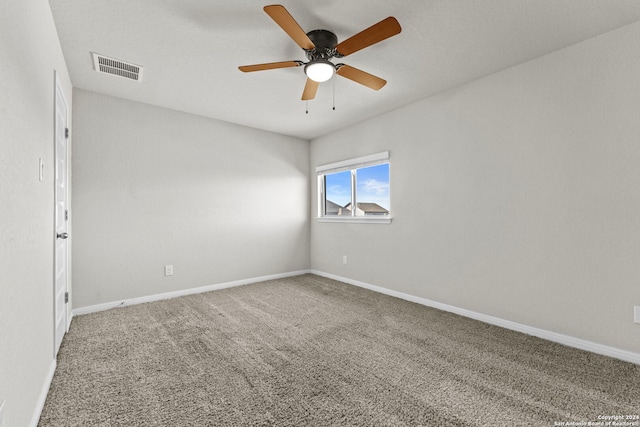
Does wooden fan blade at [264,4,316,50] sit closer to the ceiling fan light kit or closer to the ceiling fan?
the ceiling fan

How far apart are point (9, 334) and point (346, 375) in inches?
66.6

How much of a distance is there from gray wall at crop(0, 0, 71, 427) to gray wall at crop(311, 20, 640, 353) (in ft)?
10.6

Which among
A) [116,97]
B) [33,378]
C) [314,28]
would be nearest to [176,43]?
[314,28]

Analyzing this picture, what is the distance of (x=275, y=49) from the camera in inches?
92.4

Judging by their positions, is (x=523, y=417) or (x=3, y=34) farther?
(x=523, y=417)

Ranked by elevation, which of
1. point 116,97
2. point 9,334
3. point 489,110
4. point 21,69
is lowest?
point 9,334

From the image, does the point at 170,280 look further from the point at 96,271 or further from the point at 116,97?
the point at 116,97

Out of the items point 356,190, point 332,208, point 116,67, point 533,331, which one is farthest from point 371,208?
point 116,67

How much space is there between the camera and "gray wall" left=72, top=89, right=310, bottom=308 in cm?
312

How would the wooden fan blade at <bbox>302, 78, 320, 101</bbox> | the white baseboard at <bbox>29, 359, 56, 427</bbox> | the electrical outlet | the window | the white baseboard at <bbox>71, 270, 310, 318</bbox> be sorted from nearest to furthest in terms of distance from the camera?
the white baseboard at <bbox>29, 359, 56, 427</bbox>
the wooden fan blade at <bbox>302, 78, 320, 101</bbox>
the white baseboard at <bbox>71, 270, 310, 318</bbox>
the electrical outlet
the window

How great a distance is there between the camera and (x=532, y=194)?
2.49 meters

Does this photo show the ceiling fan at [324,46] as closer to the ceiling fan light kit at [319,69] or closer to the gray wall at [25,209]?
the ceiling fan light kit at [319,69]

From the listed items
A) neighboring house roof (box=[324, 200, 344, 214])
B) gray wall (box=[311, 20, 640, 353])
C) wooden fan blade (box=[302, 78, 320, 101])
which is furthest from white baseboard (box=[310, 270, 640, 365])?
wooden fan blade (box=[302, 78, 320, 101])

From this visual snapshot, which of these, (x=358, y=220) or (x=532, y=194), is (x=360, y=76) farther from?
(x=358, y=220)
